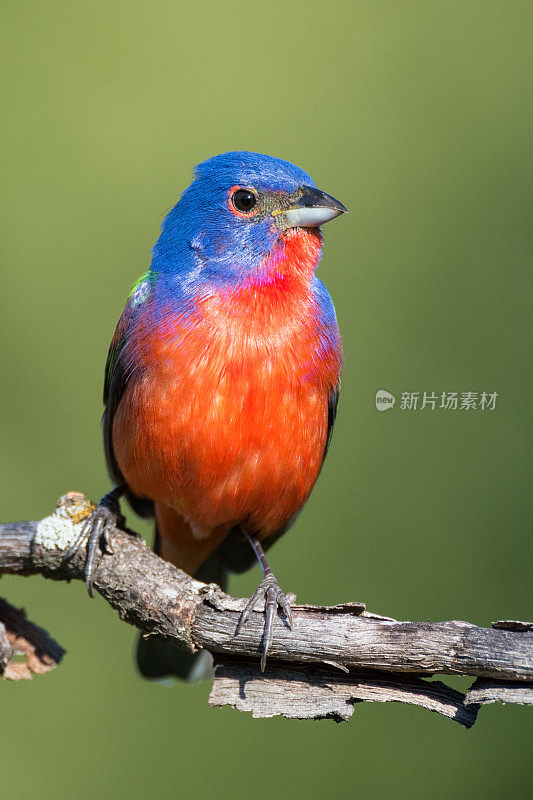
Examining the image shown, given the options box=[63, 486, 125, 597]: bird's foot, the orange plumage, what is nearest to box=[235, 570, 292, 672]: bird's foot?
the orange plumage

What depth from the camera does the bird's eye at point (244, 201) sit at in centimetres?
408

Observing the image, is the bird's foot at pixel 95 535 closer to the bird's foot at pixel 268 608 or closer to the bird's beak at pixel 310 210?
the bird's foot at pixel 268 608

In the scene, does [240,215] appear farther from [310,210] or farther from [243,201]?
[310,210]

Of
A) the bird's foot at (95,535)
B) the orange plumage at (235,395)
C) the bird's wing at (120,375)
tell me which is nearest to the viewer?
the orange plumage at (235,395)

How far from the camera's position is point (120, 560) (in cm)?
401

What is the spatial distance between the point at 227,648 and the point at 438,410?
3.55 m

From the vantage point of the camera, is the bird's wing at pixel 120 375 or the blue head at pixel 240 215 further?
the bird's wing at pixel 120 375

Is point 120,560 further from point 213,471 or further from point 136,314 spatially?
point 136,314

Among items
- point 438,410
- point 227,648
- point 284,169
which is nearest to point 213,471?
point 227,648

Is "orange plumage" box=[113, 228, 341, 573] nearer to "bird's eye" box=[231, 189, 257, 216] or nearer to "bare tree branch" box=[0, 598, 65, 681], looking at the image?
"bird's eye" box=[231, 189, 257, 216]

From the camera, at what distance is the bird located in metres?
3.93

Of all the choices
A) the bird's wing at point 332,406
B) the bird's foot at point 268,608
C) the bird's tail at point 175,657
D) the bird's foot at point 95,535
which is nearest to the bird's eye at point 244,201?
the bird's wing at point 332,406

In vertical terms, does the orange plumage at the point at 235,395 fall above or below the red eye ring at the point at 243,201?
below

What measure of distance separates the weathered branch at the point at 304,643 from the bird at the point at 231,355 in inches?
7.0
